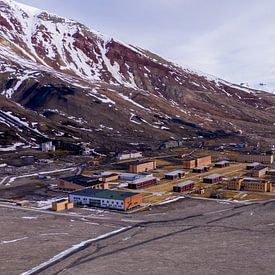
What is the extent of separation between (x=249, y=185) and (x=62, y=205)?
2578 cm

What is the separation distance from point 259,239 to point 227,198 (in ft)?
62.2

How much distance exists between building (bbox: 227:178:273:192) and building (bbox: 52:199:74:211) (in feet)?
74.4

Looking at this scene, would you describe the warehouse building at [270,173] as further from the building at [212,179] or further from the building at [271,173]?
the building at [212,179]

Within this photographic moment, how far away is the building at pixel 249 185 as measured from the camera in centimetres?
6328

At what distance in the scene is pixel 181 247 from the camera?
124 ft

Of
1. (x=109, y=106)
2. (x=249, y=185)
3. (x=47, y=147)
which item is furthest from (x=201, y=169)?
(x=109, y=106)

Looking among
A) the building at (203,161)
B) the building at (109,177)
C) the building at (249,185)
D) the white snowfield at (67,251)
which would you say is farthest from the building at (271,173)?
the white snowfield at (67,251)

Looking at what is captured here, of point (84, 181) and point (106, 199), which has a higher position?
point (84, 181)

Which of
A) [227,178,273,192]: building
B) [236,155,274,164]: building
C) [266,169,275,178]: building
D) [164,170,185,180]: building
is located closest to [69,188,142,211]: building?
[227,178,273,192]: building

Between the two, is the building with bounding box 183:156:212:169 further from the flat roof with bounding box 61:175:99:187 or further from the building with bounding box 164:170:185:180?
the flat roof with bounding box 61:175:99:187

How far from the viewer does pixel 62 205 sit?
5366 centimetres

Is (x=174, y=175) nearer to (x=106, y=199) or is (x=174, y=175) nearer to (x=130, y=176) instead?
(x=130, y=176)

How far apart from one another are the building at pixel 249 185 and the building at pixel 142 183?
428 inches

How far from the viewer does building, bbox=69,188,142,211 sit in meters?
Answer: 53.5
